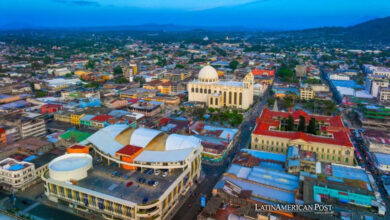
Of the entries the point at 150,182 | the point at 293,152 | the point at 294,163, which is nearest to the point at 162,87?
the point at 293,152

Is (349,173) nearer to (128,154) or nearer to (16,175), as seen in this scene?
(128,154)

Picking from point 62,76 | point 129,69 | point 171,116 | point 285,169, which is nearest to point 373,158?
point 285,169

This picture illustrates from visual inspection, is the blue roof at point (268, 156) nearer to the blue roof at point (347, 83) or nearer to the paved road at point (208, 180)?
the paved road at point (208, 180)

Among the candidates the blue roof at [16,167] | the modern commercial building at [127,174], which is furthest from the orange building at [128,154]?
the blue roof at [16,167]

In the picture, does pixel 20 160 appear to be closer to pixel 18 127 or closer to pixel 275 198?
pixel 18 127

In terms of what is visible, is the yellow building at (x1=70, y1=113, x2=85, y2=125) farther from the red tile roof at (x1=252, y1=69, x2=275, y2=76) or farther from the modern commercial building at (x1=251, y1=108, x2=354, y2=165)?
the red tile roof at (x1=252, y1=69, x2=275, y2=76)

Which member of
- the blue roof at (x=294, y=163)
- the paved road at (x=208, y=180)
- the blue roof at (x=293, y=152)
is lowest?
the paved road at (x=208, y=180)

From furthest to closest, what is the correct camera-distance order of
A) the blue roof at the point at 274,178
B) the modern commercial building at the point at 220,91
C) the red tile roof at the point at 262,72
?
1. the red tile roof at the point at 262,72
2. the modern commercial building at the point at 220,91
3. the blue roof at the point at 274,178
